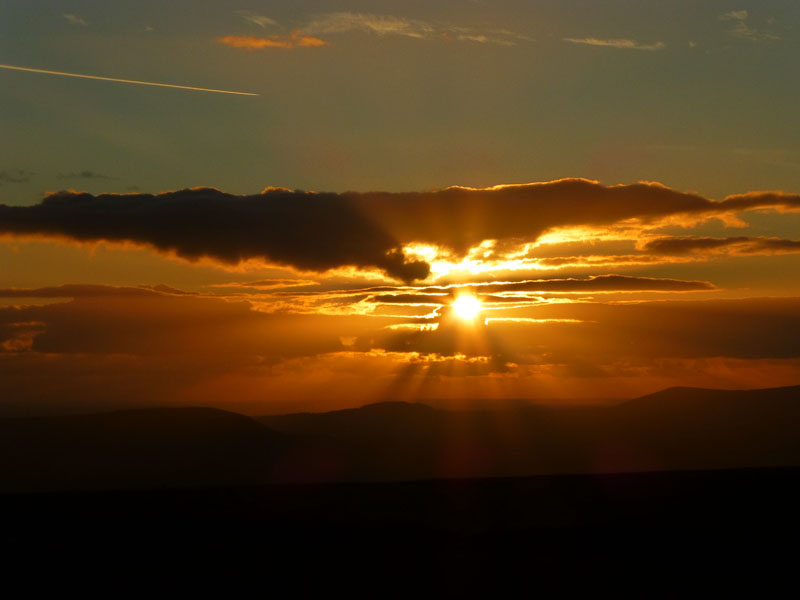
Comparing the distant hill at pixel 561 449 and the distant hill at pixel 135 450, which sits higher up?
the distant hill at pixel 135 450

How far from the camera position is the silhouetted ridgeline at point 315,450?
120125 mm


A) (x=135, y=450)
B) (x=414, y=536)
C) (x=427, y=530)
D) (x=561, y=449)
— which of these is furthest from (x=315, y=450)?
(x=414, y=536)

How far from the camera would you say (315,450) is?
15775 cm

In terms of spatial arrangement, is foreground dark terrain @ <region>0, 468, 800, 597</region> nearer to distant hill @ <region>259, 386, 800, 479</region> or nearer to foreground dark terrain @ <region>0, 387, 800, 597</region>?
foreground dark terrain @ <region>0, 387, 800, 597</region>

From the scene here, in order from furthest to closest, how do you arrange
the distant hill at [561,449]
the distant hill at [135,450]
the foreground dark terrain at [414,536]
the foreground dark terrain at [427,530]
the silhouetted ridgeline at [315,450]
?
the distant hill at [135,450]
the silhouetted ridgeline at [315,450]
the distant hill at [561,449]
the foreground dark terrain at [427,530]
the foreground dark terrain at [414,536]

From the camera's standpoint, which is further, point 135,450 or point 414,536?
point 135,450

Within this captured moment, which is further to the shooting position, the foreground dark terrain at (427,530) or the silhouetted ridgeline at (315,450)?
the silhouetted ridgeline at (315,450)

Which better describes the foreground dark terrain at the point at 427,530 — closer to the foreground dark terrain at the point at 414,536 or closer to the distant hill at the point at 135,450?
the foreground dark terrain at the point at 414,536

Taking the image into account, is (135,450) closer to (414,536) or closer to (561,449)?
(561,449)

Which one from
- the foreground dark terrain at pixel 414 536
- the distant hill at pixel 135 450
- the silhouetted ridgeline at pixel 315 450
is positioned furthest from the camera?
the distant hill at pixel 135 450

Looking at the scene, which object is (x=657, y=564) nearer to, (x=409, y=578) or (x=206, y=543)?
(x=409, y=578)

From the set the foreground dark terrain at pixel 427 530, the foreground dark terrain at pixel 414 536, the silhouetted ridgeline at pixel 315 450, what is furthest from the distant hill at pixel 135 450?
the foreground dark terrain at pixel 414 536

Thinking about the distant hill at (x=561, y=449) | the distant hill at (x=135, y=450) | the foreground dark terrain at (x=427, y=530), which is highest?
the foreground dark terrain at (x=427, y=530)

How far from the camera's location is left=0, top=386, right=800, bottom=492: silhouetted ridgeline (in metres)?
120
